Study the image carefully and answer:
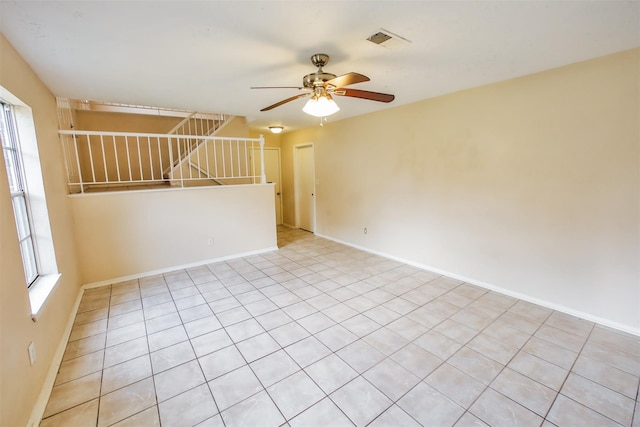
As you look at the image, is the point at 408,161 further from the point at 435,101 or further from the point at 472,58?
the point at 472,58

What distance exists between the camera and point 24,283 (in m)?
1.70

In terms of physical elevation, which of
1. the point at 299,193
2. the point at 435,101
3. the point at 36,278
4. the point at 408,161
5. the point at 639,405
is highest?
the point at 435,101

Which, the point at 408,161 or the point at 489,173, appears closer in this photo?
the point at 489,173

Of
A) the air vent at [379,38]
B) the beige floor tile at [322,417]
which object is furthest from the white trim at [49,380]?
the air vent at [379,38]

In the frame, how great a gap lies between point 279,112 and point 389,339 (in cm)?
357

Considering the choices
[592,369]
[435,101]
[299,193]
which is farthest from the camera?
[299,193]

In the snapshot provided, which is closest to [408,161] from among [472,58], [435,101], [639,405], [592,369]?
[435,101]

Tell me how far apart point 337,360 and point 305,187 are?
15.1ft

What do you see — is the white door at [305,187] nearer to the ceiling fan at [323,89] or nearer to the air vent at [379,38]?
the ceiling fan at [323,89]

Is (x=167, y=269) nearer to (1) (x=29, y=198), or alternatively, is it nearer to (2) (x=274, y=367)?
(1) (x=29, y=198)

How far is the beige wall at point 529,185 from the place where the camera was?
2.37 m

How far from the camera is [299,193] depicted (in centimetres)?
656

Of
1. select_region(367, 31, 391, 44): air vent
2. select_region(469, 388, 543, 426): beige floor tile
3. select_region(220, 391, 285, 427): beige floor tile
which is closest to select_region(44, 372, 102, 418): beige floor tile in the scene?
select_region(220, 391, 285, 427): beige floor tile

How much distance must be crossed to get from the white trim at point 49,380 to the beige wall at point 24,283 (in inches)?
1.6
